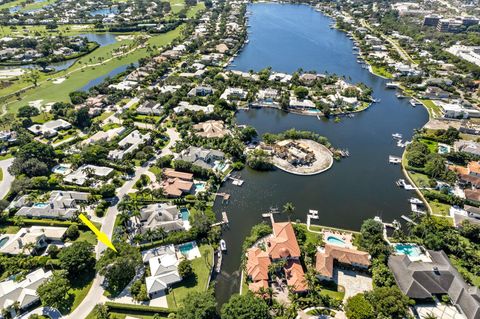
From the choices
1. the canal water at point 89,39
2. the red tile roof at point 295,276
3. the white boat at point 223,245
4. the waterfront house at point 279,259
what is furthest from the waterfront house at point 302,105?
the canal water at point 89,39

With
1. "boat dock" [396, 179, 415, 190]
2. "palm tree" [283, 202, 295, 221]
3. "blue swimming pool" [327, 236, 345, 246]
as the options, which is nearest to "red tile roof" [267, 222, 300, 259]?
"palm tree" [283, 202, 295, 221]

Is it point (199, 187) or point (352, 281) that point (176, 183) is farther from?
point (352, 281)

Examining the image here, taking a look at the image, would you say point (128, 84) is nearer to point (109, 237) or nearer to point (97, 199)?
point (97, 199)

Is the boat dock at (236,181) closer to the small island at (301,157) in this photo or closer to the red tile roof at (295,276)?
the small island at (301,157)

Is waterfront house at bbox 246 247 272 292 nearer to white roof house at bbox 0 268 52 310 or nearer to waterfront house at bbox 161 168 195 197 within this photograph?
waterfront house at bbox 161 168 195 197


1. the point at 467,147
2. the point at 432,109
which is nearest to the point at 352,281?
the point at 467,147
